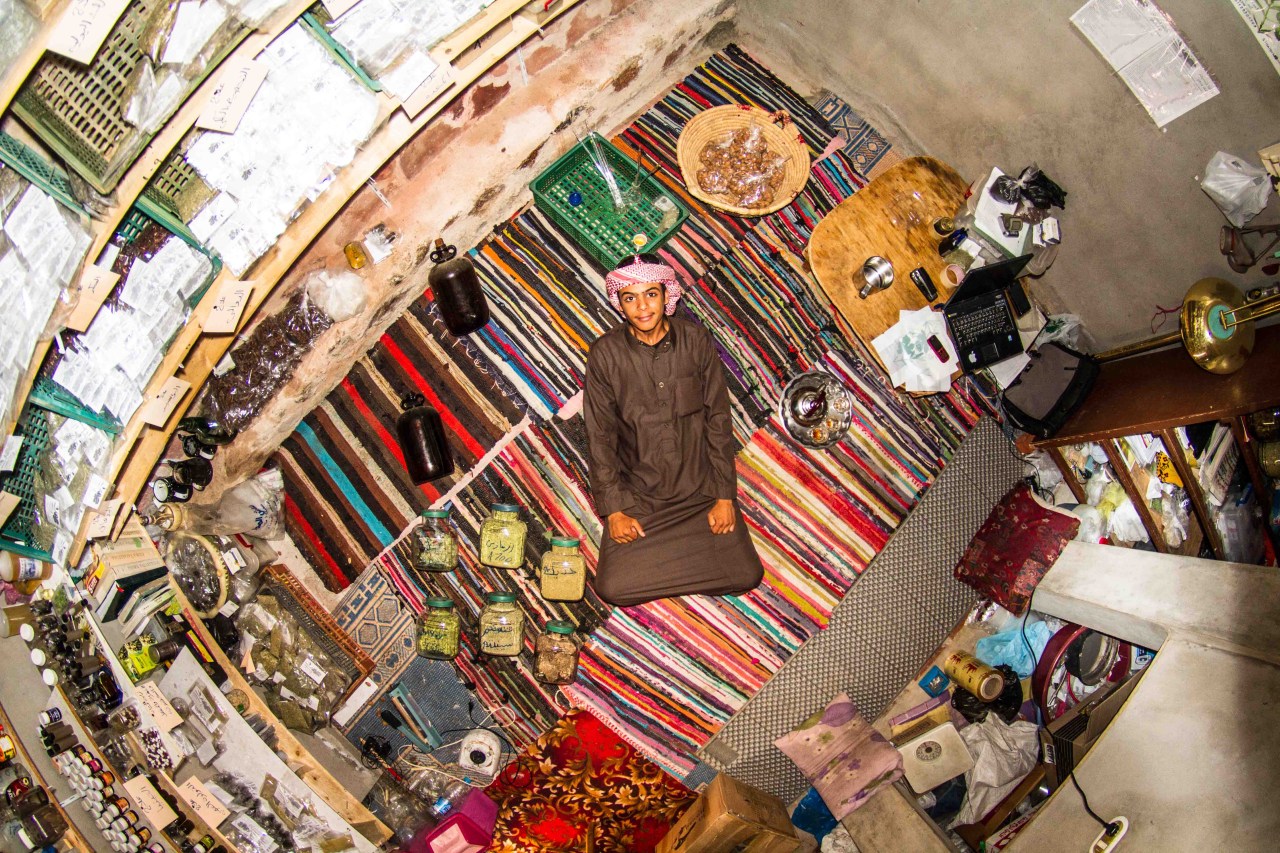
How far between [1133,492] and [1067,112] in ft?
6.09

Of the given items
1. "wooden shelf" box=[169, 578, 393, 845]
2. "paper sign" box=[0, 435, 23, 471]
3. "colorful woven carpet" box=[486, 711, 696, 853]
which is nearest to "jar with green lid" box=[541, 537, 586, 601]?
"colorful woven carpet" box=[486, 711, 696, 853]

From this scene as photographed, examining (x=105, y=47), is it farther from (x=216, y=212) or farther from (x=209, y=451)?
(x=209, y=451)

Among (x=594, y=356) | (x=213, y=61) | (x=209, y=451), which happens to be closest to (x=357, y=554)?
(x=209, y=451)

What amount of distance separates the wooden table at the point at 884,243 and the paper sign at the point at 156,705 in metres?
3.45

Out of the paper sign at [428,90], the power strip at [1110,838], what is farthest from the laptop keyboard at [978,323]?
the paper sign at [428,90]

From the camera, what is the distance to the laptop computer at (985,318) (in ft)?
11.4

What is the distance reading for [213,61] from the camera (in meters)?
2.32

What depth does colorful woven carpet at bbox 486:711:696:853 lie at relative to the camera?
3.52 metres

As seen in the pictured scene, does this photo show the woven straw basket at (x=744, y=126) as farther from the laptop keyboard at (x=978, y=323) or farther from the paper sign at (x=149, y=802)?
the paper sign at (x=149, y=802)

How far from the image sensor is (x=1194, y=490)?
318 cm

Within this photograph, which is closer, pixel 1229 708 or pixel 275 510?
pixel 1229 708

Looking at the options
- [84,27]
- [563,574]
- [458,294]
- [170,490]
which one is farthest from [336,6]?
[563,574]

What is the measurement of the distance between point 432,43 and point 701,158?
1511mm

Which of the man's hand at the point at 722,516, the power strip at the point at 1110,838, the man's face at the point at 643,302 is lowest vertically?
the power strip at the point at 1110,838
